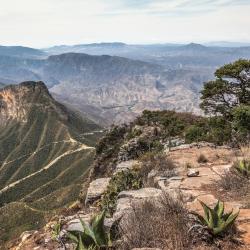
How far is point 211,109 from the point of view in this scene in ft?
151

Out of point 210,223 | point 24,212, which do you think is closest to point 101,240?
point 210,223

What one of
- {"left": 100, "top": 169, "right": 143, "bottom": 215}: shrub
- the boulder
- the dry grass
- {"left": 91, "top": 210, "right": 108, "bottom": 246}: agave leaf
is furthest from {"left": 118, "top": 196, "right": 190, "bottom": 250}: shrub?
the boulder

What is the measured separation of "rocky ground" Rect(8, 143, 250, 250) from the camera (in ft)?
40.9

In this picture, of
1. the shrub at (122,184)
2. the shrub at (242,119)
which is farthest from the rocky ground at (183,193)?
the shrub at (242,119)

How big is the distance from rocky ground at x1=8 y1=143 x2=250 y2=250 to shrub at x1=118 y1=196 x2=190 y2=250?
0.95m

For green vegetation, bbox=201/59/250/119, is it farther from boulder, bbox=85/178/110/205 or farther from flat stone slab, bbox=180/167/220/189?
flat stone slab, bbox=180/167/220/189

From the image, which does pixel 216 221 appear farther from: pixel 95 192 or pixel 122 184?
pixel 95 192

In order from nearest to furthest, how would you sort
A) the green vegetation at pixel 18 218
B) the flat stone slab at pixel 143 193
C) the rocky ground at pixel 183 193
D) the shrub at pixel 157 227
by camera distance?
the shrub at pixel 157 227
the rocky ground at pixel 183 193
the flat stone slab at pixel 143 193
the green vegetation at pixel 18 218

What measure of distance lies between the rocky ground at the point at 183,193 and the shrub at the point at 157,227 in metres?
0.95

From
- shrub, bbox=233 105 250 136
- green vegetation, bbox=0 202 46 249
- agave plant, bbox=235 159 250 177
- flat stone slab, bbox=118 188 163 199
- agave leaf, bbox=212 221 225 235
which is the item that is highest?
agave leaf, bbox=212 221 225 235

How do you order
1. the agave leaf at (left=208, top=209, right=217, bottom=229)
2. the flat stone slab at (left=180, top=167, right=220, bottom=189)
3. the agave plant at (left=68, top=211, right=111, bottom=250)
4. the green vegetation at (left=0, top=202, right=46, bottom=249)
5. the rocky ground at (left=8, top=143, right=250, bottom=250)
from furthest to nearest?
1. the green vegetation at (left=0, top=202, right=46, bottom=249)
2. the flat stone slab at (left=180, top=167, right=220, bottom=189)
3. the rocky ground at (left=8, top=143, right=250, bottom=250)
4. the agave leaf at (left=208, top=209, right=217, bottom=229)
5. the agave plant at (left=68, top=211, right=111, bottom=250)

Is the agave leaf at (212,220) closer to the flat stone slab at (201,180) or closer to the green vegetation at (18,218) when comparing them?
the flat stone slab at (201,180)

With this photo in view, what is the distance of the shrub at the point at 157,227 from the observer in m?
9.70

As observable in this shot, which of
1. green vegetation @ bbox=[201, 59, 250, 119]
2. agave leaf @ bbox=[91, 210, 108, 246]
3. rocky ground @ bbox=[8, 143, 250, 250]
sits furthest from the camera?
green vegetation @ bbox=[201, 59, 250, 119]
